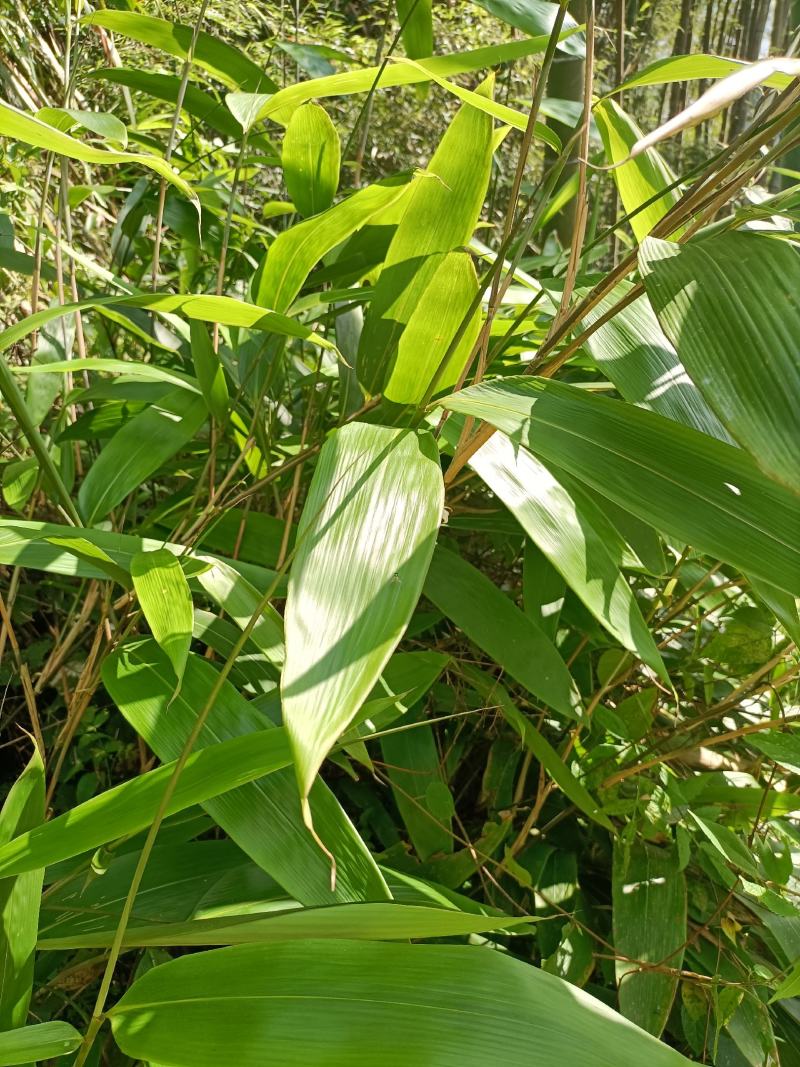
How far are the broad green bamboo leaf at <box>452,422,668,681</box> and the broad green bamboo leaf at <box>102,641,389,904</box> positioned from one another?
0.15 meters

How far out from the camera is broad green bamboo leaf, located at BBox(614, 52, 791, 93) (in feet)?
1.36

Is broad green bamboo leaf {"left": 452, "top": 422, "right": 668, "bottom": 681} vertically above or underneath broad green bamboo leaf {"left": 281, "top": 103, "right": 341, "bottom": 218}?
underneath

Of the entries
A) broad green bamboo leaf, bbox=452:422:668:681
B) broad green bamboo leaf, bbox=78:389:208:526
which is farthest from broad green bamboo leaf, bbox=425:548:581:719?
broad green bamboo leaf, bbox=78:389:208:526

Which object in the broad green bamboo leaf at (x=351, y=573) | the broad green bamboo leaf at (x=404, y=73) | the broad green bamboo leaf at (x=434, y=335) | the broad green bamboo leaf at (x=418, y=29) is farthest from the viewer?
the broad green bamboo leaf at (x=418, y=29)

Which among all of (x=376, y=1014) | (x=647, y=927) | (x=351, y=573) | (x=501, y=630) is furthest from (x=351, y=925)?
(x=647, y=927)

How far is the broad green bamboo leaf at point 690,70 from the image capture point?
413 millimetres

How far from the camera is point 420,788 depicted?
2.03 ft

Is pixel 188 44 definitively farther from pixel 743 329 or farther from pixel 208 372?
pixel 743 329

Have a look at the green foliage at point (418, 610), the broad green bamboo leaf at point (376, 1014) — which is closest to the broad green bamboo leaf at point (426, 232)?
the green foliage at point (418, 610)

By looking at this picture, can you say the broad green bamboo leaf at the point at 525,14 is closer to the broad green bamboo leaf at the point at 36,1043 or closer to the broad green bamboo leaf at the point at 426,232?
the broad green bamboo leaf at the point at 426,232

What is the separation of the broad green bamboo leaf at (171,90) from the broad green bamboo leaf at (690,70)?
37cm

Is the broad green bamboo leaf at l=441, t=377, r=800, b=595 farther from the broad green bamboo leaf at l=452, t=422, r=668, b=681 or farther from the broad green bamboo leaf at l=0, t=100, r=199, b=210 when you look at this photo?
the broad green bamboo leaf at l=0, t=100, r=199, b=210

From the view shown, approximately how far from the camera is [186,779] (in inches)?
13.9

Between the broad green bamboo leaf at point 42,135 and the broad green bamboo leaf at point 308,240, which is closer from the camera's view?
the broad green bamboo leaf at point 42,135
